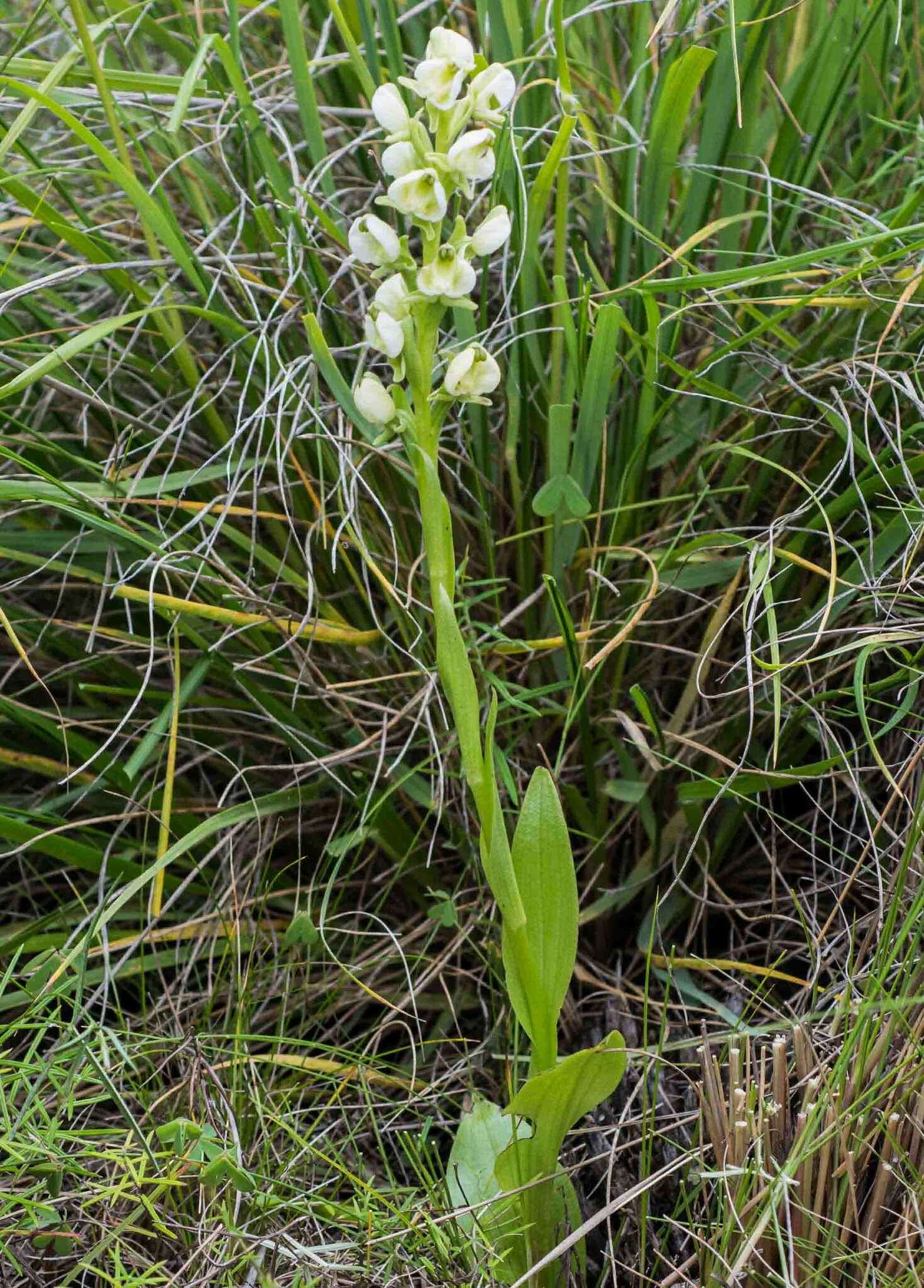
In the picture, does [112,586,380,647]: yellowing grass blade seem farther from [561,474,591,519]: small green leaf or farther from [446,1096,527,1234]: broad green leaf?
[446,1096,527,1234]: broad green leaf

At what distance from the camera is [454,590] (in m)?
1.03

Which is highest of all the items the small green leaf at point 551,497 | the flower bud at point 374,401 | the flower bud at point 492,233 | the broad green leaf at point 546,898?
the flower bud at point 492,233

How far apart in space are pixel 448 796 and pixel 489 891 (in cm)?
12

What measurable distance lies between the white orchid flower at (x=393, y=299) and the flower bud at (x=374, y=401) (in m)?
0.06

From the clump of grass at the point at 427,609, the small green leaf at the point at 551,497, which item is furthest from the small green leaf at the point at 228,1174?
the small green leaf at the point at 551,497

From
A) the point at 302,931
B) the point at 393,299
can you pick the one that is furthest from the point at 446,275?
the point at 302,931

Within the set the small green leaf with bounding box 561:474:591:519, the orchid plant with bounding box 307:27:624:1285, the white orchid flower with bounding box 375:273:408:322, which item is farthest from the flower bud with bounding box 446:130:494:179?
the small green leaf with bounding box 561:474:591:519

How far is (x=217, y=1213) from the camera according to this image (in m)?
1.04

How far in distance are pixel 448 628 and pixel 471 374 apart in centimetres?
23

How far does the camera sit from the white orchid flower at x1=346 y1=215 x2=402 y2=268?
37.8 inches

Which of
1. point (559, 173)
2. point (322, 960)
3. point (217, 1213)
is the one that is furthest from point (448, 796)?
point (559, 173)

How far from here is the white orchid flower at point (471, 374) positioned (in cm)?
99

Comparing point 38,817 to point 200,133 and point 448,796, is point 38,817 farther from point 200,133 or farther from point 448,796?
point 200,133

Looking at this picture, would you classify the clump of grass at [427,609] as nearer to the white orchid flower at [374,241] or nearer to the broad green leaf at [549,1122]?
the broad green leaf at [549,1122]
